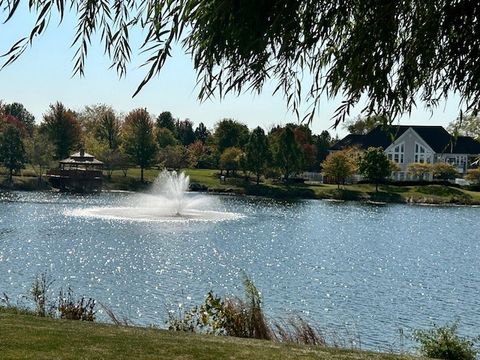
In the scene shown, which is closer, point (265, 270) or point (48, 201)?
point (265, 270)

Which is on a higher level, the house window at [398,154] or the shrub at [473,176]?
the house window at [398,154]

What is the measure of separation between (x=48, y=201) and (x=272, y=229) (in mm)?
27577

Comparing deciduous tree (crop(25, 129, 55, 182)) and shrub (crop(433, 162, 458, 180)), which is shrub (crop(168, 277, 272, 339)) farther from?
shrub (crop(433, 162, 458, 180))

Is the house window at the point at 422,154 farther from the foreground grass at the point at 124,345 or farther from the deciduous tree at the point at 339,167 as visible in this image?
the foreground grass at the point at 124,345

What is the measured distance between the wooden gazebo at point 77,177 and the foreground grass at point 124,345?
70254 millimetres

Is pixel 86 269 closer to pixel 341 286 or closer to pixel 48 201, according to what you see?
pixel 341 286

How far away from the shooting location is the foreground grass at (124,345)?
342 inches

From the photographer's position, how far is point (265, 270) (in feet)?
93.0

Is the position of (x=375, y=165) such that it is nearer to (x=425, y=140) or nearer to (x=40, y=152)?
(x=425, y=140)

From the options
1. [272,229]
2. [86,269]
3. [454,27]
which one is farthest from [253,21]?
[272,229]

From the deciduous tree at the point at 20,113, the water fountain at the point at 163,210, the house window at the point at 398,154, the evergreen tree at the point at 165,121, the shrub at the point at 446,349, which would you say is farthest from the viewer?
the deciduous tree at the point at 20,113

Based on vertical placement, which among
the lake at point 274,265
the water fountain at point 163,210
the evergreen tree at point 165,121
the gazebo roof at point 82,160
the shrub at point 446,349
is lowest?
the lake at point 274,265

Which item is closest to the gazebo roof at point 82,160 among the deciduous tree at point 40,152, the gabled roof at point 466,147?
the deciduous tree at point 40,152

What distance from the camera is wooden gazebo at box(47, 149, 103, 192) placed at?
261ft
